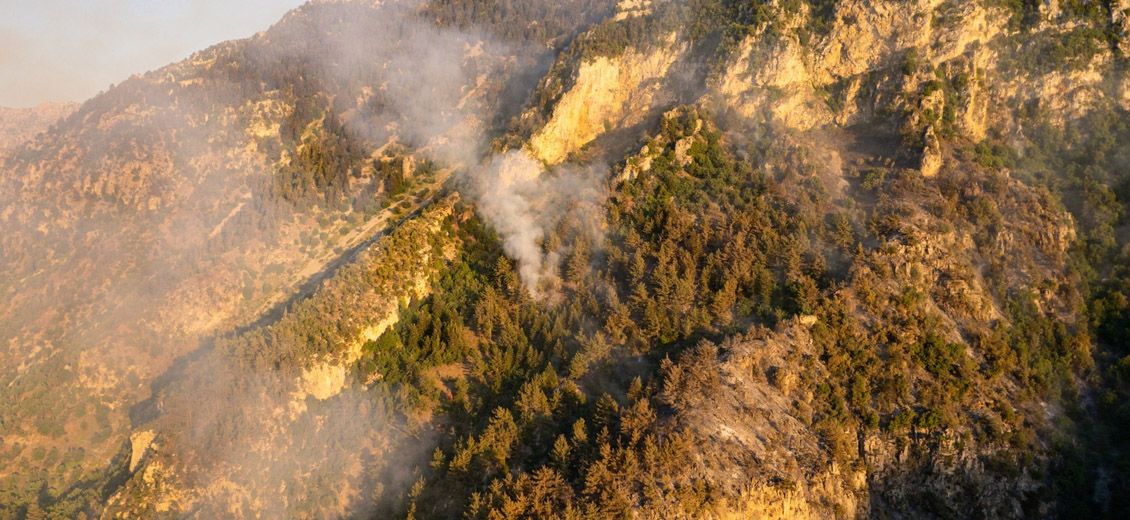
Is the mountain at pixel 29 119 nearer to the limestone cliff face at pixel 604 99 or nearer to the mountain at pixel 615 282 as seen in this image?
the mountain at pixel 615 282

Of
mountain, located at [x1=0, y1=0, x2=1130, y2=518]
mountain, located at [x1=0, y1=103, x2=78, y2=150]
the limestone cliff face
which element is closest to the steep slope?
mountain, located at [x1=0, y1=0, x2=1130, y2=518]

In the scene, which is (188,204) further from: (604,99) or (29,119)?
(29,119)

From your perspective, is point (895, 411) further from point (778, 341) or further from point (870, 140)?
point (870, 140)

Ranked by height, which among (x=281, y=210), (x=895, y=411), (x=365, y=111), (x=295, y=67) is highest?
(x=295, y=67)

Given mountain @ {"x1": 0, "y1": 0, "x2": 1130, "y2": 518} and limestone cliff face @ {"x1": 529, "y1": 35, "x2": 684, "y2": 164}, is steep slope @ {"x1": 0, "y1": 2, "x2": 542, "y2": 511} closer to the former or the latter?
mountain @ {"x1": 0, "y1": 0, "x2": 1130, "y2": 518}

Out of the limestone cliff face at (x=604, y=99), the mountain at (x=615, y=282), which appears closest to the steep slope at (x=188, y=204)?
the mountain at (x=615, y=282)

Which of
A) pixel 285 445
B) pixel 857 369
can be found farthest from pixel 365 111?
pixel 857 369

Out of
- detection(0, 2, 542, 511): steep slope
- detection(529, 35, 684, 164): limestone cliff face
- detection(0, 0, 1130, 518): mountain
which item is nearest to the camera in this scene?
detection(0, 0, 1130, 518): mountain
